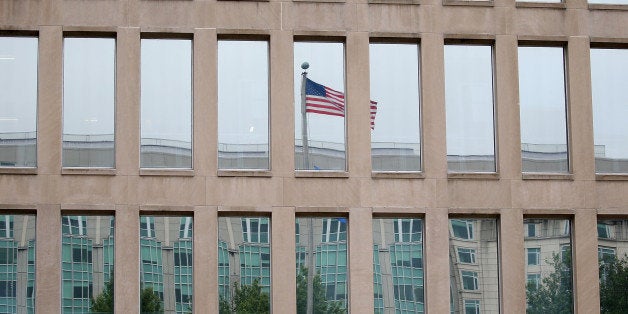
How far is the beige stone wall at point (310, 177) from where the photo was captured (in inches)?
1341

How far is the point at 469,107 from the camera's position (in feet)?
117

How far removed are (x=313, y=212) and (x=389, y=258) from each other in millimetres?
2178

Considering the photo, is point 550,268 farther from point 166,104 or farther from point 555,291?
point 166,104

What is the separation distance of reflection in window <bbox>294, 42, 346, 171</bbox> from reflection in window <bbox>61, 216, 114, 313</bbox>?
495 centimetres

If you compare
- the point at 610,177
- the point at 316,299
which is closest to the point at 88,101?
the point at 316,299

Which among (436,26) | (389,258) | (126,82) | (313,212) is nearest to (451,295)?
(389,258)

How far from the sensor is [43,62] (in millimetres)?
34688

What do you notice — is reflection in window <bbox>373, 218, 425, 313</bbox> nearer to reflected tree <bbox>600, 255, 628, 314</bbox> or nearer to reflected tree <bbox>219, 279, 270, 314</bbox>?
reflected tree <bbox>219, 279, 270, 314</bbox>

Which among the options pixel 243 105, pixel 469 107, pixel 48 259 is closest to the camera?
pixel 48 259

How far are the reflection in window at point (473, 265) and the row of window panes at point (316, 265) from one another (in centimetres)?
2

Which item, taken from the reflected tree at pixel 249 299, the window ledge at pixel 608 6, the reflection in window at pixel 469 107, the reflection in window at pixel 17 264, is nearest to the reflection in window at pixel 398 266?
the reflection in window at pixel 469 107

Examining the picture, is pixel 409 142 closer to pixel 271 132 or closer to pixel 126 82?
pixel 271 132

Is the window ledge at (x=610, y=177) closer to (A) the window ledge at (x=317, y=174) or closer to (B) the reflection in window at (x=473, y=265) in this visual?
(B) the reflection in window at (x=473, y=265)

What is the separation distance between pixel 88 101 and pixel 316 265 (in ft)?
22.2
